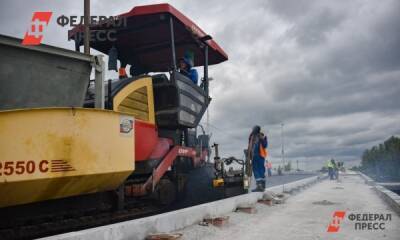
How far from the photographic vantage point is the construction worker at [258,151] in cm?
915

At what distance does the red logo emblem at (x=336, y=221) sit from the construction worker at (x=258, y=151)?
266 cm

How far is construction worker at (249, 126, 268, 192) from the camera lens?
9.15 m

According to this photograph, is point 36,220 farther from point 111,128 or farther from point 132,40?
point 132,40

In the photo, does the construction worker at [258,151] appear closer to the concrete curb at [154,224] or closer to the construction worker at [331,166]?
the concrete curb at [154,224]

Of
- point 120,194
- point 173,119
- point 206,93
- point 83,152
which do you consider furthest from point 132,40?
point 83,152

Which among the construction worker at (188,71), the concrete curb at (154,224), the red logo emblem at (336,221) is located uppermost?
the construction worker at (188,71)

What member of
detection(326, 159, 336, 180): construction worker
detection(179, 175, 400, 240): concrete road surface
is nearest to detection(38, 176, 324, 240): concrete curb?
detection(179, 175, 400, 240): concrete road surface

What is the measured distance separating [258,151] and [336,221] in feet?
12.2

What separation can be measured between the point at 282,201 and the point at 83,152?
20.6 ft

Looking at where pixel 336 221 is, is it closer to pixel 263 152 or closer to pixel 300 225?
pixel 300 225

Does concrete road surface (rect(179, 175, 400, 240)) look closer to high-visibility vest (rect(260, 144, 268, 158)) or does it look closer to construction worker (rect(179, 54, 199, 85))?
high-visibility vest (rect(260, 144, 268, 158))

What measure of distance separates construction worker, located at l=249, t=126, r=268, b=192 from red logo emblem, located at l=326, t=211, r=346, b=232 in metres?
2.66

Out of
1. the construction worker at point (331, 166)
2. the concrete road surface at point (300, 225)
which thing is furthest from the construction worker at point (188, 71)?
the construction worker at point (331, 166)

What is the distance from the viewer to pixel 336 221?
5.66m
